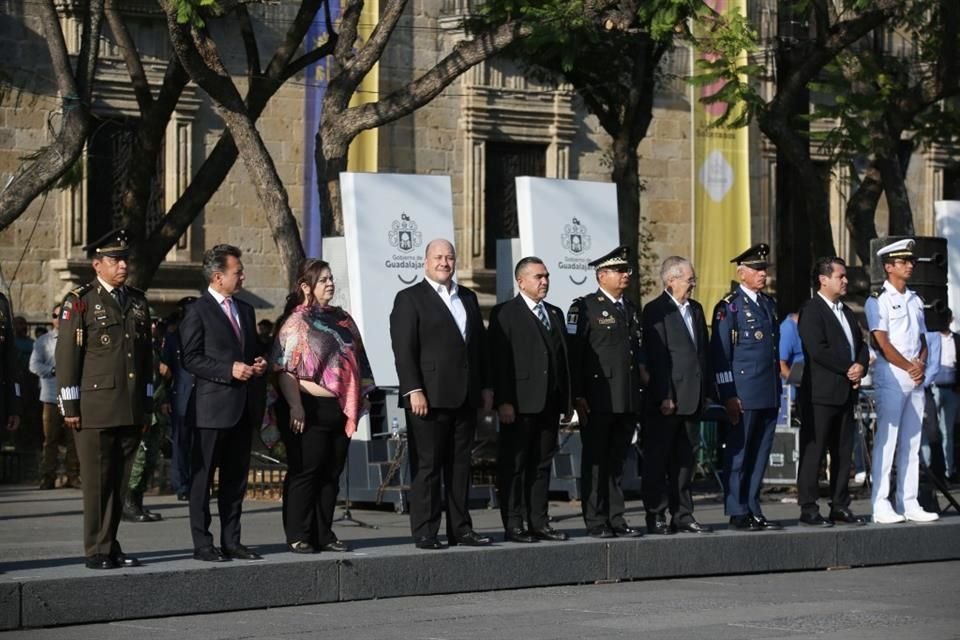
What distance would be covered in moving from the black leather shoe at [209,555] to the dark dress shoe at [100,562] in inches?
25.2

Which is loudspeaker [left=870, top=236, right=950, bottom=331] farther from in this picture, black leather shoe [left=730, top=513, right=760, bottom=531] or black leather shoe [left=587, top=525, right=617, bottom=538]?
black leather shoe [left=587, top=525, right=617, bottom=538]

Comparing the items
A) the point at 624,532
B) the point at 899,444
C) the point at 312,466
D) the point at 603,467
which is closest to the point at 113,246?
the point at 312,466

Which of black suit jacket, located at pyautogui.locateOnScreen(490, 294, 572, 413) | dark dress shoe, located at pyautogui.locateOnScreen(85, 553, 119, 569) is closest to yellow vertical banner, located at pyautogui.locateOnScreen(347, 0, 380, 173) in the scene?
black suit jacket, located at pyautogui.locateOnScreen(490, 294, 572, 413)

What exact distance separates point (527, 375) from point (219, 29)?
14.5 metres

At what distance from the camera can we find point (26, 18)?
2603 cm

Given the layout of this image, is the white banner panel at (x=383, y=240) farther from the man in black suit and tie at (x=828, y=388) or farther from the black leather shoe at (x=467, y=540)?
the black leather shoe at (x=467, y=540)

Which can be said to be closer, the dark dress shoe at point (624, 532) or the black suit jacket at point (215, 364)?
the black suit jacket at point (215, 364)

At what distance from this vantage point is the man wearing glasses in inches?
621

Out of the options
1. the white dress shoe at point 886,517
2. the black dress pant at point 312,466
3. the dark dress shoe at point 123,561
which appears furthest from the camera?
the white dress shoe at point 886,517

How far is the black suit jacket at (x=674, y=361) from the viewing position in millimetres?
14570

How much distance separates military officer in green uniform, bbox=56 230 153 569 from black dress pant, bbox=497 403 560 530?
274cm

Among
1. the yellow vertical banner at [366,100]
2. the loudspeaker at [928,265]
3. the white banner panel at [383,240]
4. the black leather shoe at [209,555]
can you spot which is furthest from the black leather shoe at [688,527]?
the yellow vertical banner at [366,100]

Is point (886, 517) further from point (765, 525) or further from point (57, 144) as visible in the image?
point (57, 144)

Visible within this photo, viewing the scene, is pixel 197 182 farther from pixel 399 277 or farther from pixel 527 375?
pixel 527 375
